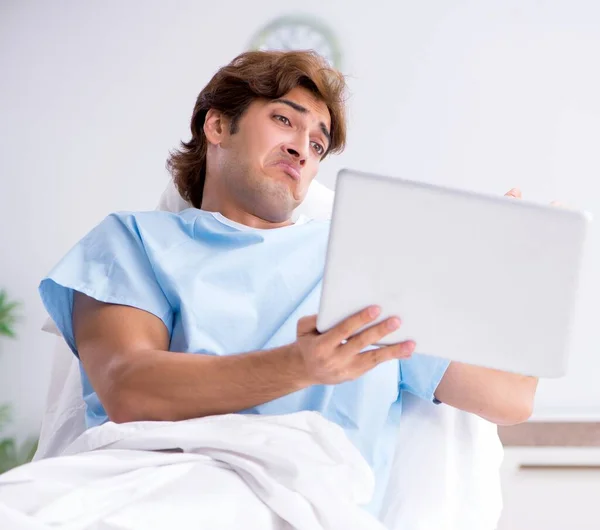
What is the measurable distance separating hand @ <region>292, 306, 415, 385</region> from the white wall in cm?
161

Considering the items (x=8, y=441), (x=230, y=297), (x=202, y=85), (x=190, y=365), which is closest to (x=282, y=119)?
(x=230, y=297)

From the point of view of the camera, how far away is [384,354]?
0.96 metres

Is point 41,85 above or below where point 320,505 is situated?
above

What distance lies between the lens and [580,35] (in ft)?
8.48

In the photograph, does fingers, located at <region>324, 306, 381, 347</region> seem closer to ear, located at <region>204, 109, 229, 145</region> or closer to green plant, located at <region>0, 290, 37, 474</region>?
ear, located at <region>204, 109, 229, 145</region>

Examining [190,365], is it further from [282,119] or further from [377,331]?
[282,119]

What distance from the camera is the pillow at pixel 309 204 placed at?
1807 millimetres

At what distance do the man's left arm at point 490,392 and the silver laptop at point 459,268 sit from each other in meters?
0.35

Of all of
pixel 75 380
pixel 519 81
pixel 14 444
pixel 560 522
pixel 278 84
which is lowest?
pixel 14 444

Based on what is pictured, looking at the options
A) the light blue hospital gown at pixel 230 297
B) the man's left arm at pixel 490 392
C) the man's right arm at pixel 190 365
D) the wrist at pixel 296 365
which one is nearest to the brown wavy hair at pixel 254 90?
the light blue hospital gown at pixel 230 297

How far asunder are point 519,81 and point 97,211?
149cm

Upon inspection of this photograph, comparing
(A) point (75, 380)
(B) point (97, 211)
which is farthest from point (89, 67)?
(A) point (75, 380)

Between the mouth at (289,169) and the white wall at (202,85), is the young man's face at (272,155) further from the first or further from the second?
the white wall at (202,85)

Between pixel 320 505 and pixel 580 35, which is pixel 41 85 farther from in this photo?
pixel 320 505
